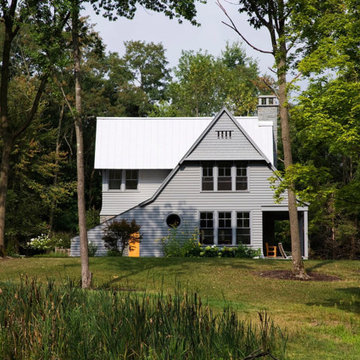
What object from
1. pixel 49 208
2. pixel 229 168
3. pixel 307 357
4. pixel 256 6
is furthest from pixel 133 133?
pixel 307 357

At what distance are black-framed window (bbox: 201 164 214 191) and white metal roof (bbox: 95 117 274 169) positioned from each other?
279 centimetres

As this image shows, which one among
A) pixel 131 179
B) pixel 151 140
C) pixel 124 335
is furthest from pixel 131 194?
pixel 124 335

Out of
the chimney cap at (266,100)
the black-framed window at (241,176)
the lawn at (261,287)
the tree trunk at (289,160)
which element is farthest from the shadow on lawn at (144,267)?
the chimney cap at (266,100)

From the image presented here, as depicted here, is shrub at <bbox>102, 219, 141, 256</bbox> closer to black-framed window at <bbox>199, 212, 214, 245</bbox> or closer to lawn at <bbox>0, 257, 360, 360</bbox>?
lawn at <bbox>0, 257, 360, 360</bbox>

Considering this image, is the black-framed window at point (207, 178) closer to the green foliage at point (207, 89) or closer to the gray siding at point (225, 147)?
the gray siding at point (225, 147)

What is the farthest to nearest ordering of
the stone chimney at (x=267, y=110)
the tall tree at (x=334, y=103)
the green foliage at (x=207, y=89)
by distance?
1. the green foliage at (x=207, y=89)
2. the stone chimney at (x=267, y=110)
3. the tall tree at (x=334, y=103)

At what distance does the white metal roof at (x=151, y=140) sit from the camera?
114ft

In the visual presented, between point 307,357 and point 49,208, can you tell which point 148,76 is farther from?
point 307,357

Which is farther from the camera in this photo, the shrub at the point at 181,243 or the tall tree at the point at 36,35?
the shrub at the point at 181,243

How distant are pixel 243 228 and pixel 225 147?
4738 millimetres

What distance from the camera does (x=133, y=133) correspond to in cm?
3625

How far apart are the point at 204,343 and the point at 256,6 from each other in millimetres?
17558

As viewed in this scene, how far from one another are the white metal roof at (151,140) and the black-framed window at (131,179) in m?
0.78

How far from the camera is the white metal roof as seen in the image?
34875mm
